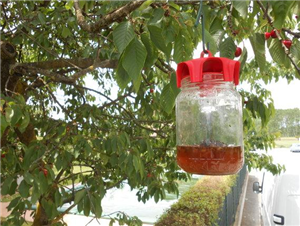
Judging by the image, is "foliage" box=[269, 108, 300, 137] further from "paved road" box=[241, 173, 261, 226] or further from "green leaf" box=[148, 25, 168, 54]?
"green leaf" box=[148, 25, 168, 54]

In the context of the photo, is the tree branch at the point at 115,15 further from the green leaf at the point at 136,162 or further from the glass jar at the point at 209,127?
the green leaf at the point at 136,162

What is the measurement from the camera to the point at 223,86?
1060 millimetres

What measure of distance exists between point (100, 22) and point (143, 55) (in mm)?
638

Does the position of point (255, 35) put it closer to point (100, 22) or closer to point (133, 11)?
Result: point (133, 11)

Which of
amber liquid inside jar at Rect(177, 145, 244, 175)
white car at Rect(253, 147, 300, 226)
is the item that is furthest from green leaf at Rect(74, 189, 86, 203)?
white car at Rect(253, 147, 300, 226)

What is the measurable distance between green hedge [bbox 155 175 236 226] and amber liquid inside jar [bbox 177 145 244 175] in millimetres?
3100

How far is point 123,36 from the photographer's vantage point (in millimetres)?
890

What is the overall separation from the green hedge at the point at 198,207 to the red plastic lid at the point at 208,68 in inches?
129

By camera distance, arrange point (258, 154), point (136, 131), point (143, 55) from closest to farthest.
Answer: point (143, 55)
point (136, 131)
point (258, 154)

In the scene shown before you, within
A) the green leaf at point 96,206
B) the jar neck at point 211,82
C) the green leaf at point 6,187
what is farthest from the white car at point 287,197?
the jar neck at point 211,82

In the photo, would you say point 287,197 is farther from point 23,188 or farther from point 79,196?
point 23,188

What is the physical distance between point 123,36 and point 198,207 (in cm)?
415

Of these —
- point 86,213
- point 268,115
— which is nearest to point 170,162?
point 86,213

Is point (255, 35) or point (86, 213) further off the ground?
point (255, 35)
